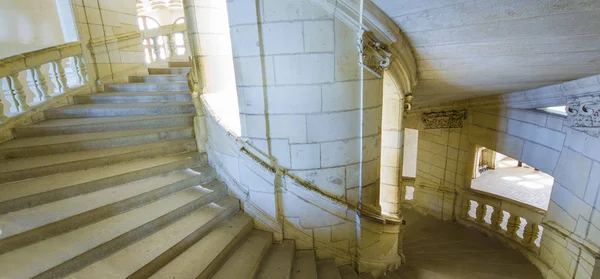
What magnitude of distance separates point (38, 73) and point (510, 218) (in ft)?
24.5

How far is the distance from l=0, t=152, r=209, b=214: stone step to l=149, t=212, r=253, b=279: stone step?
0.76 m

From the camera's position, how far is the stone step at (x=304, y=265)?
263cm

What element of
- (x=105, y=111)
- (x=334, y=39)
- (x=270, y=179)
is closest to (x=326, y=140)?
(x=270, y=179)

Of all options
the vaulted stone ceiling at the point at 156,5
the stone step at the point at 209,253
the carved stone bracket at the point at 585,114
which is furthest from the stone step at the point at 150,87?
the vaulted stone ceiling at the point at 156,5

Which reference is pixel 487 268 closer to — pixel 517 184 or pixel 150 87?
pixel 150 87

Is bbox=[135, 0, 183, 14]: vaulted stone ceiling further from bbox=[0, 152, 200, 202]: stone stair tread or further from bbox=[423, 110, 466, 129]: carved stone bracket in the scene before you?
bbox=[423, 110, 466, 129]: carved stone bracket

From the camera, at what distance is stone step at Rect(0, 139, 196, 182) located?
2.50 m

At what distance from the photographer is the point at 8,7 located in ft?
15.3

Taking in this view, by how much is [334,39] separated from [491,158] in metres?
9.99

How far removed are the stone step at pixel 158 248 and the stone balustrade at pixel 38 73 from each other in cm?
240

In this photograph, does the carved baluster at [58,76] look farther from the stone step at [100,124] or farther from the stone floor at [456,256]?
the stone floor at [456,256]

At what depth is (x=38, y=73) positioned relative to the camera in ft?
10.9

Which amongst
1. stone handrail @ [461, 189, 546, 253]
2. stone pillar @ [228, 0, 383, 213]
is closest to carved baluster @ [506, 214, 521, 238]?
stone handrail @ [461, 189, 546, 253]

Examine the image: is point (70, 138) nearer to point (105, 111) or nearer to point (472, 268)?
point (105, 111)
